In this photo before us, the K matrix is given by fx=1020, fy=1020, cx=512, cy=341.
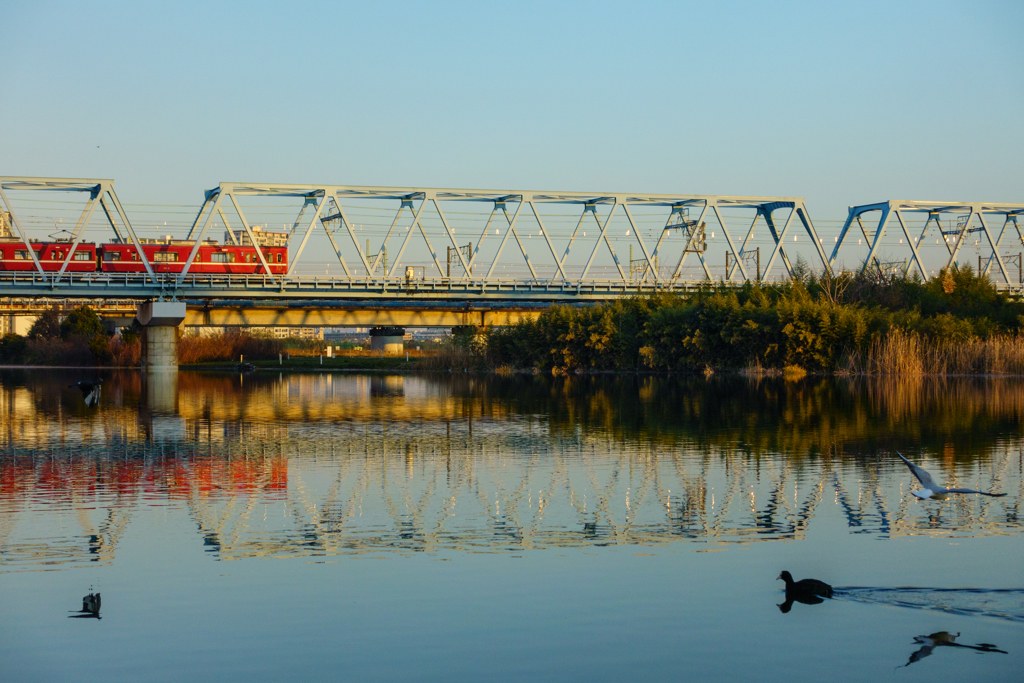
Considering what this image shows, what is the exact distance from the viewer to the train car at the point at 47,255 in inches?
2458

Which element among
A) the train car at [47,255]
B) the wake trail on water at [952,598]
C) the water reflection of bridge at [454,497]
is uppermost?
the train car at [47,255]

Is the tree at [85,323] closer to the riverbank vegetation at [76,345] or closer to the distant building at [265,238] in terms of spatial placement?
the riverbank vegetation at [76,345]

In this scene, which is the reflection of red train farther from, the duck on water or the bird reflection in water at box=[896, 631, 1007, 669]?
the bird reflection in water at box=[896, 631, 1007, 669]

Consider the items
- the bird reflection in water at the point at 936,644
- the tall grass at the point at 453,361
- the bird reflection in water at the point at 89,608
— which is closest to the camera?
the bird reflection in water at the point at 936,644

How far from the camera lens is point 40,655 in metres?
6.91

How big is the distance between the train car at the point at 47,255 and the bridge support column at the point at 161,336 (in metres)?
4.99

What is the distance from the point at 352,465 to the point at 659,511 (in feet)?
19.7

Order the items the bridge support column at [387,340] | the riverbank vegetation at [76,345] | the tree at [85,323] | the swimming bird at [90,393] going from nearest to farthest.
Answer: the swimming bird at [90,393] < the riverbank vegetation at [76,345] < the tree at [85,323] < the bridge support column at [387,340]

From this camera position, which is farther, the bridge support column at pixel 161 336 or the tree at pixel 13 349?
the tree at pixel 13 349

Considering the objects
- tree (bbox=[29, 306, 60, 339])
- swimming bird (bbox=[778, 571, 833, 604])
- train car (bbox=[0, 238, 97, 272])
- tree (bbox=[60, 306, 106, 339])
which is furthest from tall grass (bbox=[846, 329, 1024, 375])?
tree (bbox=[29, 306, 60, 339])

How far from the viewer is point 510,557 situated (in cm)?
952

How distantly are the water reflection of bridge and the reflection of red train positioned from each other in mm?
50295

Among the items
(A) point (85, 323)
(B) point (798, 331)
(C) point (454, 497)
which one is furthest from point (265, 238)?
(C) point (454, 497)

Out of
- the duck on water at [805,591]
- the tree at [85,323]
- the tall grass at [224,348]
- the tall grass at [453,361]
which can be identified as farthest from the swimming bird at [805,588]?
the tall grass at [224,348]
